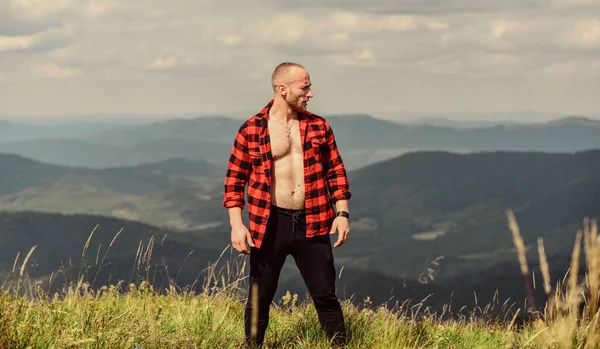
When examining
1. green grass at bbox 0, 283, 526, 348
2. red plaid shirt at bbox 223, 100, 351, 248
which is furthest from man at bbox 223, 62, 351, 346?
green grass at bbox 0, 283, 526, 348

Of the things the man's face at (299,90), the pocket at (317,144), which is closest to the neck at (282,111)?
the man's face at (299,90)

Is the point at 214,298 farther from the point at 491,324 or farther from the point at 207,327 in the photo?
the point at 491,324

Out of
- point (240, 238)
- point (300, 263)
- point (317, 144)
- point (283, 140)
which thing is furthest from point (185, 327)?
point (317, 144)

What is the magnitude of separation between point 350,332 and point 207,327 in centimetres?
119

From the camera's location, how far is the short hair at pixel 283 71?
5.35m

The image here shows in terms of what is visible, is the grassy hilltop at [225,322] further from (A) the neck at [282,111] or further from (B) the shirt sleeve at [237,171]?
(A) the neck at [282,111]

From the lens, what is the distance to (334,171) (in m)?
5.64

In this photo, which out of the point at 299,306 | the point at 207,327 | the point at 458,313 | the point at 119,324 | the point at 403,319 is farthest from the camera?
the point at 458,313

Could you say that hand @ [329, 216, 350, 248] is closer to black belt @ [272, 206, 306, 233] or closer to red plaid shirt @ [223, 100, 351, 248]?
red plaid shirt @ [223, 100, 351, 248]

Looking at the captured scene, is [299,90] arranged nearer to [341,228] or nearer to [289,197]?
[289,197]

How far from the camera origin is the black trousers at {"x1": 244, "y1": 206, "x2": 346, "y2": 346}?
551 centimetres

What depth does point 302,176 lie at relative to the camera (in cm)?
554

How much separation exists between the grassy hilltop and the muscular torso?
981mm

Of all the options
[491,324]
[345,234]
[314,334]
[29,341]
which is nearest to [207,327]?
[314,334]
